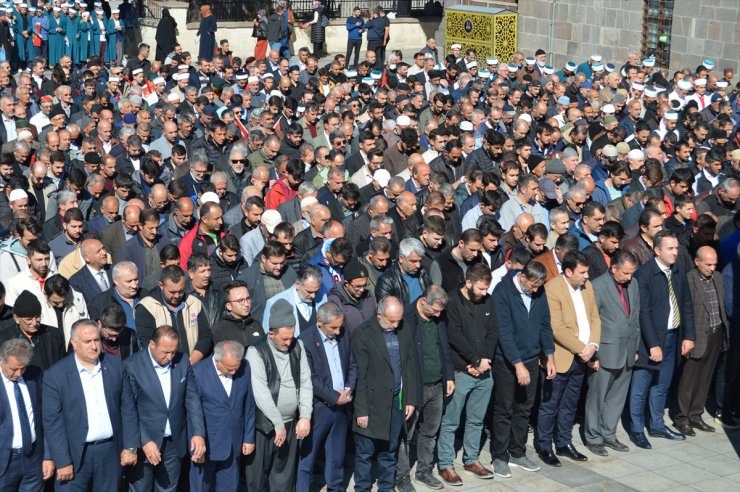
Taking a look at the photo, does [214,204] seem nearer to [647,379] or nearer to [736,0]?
[647,379]

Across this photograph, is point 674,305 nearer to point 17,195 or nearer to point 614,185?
point 614,185

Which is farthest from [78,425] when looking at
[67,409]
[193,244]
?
[193,244]

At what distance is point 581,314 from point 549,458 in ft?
4.34

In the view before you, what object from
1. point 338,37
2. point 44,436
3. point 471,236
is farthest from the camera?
point 338,37

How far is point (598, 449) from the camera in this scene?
10492 millimetres

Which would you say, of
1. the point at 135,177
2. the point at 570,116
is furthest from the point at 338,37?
the point at 135,177

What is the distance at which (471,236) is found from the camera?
1025 centimetres

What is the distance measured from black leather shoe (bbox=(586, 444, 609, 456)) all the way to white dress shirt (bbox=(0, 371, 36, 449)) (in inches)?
201

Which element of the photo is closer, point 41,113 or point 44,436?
point 44,436

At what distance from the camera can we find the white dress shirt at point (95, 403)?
7.99m

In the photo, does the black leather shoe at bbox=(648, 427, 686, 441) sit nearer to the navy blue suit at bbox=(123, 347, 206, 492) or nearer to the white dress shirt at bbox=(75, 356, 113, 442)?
the navy blue suit at bbox=(123, 347, 206, 492)

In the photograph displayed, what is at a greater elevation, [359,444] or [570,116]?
[570,116]

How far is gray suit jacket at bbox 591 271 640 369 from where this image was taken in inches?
403

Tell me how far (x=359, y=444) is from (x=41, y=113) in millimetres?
10082
